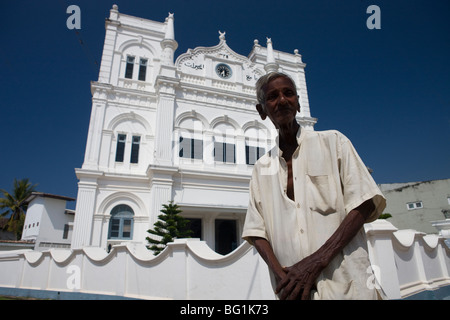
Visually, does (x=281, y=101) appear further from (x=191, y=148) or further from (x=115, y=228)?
(x=191, y=148)

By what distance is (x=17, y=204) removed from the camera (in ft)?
93.4

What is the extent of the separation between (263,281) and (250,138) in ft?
35.6

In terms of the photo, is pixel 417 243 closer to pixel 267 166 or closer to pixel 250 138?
pixel 267 166

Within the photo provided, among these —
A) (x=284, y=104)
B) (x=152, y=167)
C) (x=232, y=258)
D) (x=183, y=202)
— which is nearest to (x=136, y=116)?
(x=152, y=167)

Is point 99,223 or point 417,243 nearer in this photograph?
point 417,243

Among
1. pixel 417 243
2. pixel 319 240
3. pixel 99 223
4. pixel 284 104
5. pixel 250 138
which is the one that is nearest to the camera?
pixel 319 240

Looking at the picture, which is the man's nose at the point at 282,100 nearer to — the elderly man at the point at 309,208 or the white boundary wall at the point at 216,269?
the elderly man at the point at 309,208

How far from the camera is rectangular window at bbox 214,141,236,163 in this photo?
13.4 m

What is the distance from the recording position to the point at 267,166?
1.42 m

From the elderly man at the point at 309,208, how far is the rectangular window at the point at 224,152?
39.3ft

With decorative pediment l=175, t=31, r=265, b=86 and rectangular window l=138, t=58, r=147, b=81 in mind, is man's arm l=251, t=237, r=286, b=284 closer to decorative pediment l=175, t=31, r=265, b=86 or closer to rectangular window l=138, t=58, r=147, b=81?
decorative pediment l=175, t=31, r=265, b=86

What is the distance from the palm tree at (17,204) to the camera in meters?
27.3

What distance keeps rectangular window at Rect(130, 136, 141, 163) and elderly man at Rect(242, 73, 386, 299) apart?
1231 cm

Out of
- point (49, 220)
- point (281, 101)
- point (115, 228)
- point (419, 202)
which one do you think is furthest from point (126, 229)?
point (419, 202)
